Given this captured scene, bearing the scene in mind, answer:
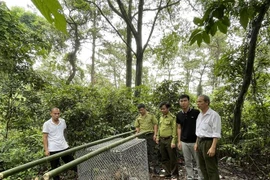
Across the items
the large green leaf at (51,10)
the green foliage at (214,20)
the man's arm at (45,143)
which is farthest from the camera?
the man's arm at (45,143)

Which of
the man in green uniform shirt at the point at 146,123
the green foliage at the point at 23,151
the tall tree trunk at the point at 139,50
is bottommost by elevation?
the green foliage at the point at 23,151

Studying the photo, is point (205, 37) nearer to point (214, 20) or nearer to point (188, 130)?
point (214, 20)

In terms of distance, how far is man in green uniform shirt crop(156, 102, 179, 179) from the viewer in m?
4.20

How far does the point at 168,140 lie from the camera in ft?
13.9

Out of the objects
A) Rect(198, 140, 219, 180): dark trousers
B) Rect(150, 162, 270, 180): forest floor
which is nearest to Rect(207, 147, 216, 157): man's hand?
Rect(198, 140, 219, 180): dark trousers

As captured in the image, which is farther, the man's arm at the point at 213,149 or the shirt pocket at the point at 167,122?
the shirt pocket at the point at 167,122

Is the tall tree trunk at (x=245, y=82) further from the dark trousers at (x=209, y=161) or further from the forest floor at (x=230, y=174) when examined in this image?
the dark trousers at (x=209, y=161)

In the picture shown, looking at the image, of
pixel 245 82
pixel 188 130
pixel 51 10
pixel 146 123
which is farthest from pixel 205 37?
pixel 245 82

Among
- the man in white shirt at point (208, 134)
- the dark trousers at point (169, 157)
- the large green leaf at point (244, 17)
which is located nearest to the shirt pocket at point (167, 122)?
the dark trousers at point (169, 157)

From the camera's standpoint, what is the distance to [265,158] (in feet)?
15.7

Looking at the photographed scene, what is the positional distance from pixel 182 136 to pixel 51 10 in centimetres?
364

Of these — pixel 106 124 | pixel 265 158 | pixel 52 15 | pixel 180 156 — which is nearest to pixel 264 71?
pixel 265 158

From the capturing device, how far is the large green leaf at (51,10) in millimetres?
441

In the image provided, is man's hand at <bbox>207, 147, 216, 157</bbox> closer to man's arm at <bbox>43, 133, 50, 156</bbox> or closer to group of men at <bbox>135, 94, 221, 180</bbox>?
group of men at <bbox>135, 94, 221, 180</bbox>
